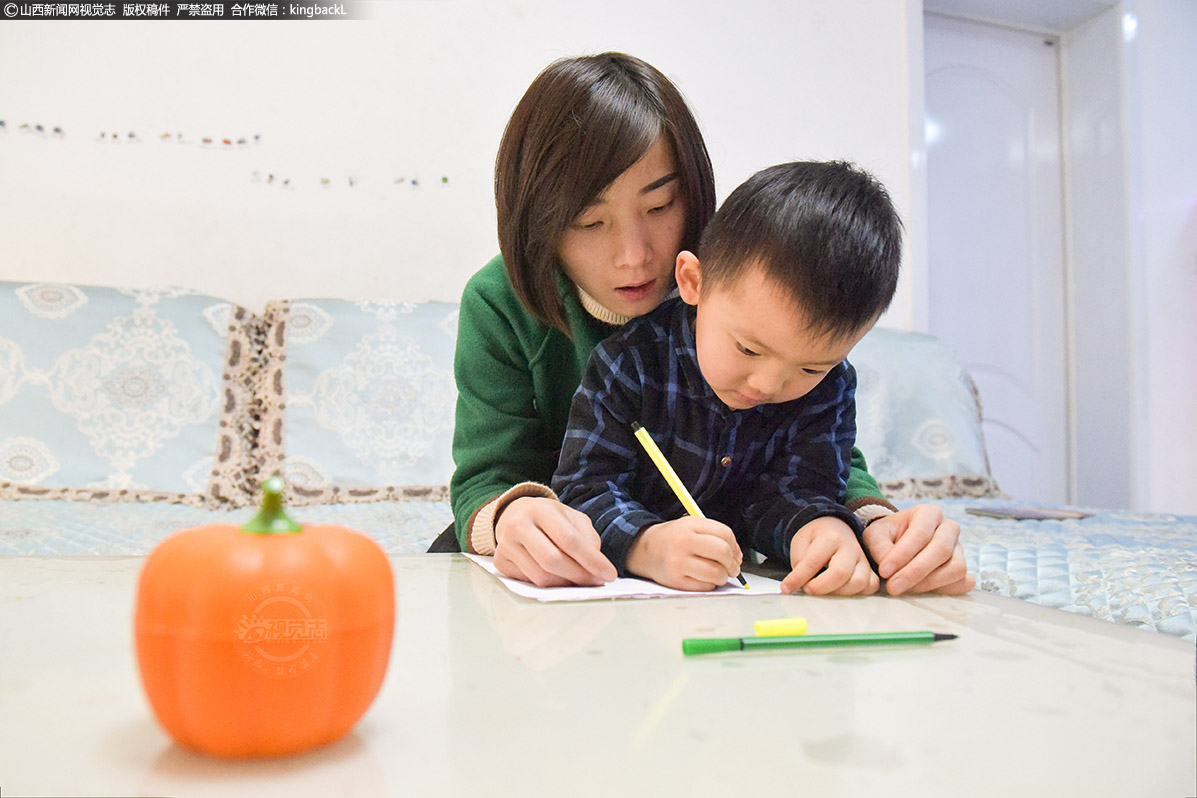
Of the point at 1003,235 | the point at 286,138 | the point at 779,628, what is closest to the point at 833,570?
the point at 779,628

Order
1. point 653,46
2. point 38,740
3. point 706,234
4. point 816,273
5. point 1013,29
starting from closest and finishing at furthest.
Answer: point 38,740, point 816,273, point 706,234, point 653,46, point 1013,29

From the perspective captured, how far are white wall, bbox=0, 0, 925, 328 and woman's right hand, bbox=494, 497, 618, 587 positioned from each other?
1545mm

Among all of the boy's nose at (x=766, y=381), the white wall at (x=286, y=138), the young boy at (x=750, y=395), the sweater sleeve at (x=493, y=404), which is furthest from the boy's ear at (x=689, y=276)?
the white wall at (x=286, y=138)

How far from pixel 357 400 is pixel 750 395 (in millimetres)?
1157

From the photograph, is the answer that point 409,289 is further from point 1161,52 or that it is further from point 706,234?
point 1161,52

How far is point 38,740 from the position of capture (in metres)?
0.30

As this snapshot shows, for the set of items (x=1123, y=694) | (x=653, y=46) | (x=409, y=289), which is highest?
(x=653, y=46)

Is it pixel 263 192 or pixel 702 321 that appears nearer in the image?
pixel 702 321

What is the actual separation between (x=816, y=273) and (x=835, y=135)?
76.9 inches

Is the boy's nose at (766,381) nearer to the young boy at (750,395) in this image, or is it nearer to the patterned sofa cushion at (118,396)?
the young boy at (750,395)

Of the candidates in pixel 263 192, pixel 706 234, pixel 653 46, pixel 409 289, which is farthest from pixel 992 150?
pixel 706 234

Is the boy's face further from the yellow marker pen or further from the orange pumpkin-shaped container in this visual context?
the orange pumpkin-shaped container

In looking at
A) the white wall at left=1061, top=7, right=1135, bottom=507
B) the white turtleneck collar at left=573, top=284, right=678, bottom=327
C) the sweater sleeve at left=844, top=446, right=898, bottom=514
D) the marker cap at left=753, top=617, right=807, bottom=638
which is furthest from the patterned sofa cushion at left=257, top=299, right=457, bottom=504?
the white wall at left=1061, top=7, right=1135, bottom=507

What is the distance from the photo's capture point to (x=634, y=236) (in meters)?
0.81
